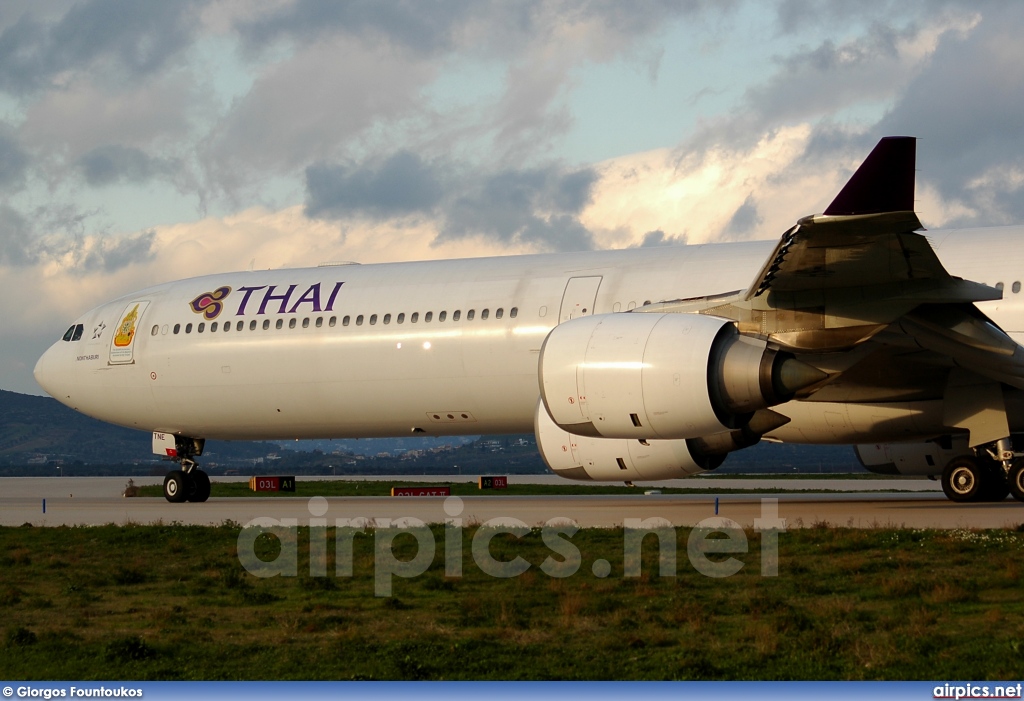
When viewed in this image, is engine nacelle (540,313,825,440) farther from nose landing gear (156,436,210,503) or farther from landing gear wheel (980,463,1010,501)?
nose landing gear (156,436,210,503)

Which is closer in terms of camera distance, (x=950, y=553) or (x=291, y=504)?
(x=950, y=553)

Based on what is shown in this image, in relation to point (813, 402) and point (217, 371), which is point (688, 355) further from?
point (217, 371)

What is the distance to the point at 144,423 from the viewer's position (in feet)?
82.8

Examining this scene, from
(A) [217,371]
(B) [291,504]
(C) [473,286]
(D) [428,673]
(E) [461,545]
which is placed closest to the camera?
(D) [428,673]

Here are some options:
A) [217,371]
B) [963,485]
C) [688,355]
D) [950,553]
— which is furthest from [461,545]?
[217,371]

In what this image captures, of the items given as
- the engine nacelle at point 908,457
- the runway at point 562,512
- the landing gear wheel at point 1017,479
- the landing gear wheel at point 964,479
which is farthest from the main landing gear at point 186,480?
the landing gear wheel at point 1017,479

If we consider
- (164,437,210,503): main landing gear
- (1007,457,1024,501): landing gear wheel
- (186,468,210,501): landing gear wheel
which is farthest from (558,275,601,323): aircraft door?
(186,468,210,501): landing gear wheel

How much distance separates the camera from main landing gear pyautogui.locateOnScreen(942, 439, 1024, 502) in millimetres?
17031

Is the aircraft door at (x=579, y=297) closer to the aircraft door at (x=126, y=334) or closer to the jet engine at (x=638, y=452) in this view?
the jet engine at (x=638, y=452)

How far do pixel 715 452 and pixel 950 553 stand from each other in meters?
5.81

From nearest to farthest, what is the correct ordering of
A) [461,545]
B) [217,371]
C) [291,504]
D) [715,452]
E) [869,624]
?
[869,624], [461,545], [715,452], [217,371], [291,504]

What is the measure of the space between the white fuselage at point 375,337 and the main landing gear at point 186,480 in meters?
0.63

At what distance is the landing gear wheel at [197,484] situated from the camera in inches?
1001

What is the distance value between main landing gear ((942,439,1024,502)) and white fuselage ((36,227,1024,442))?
1365mm
